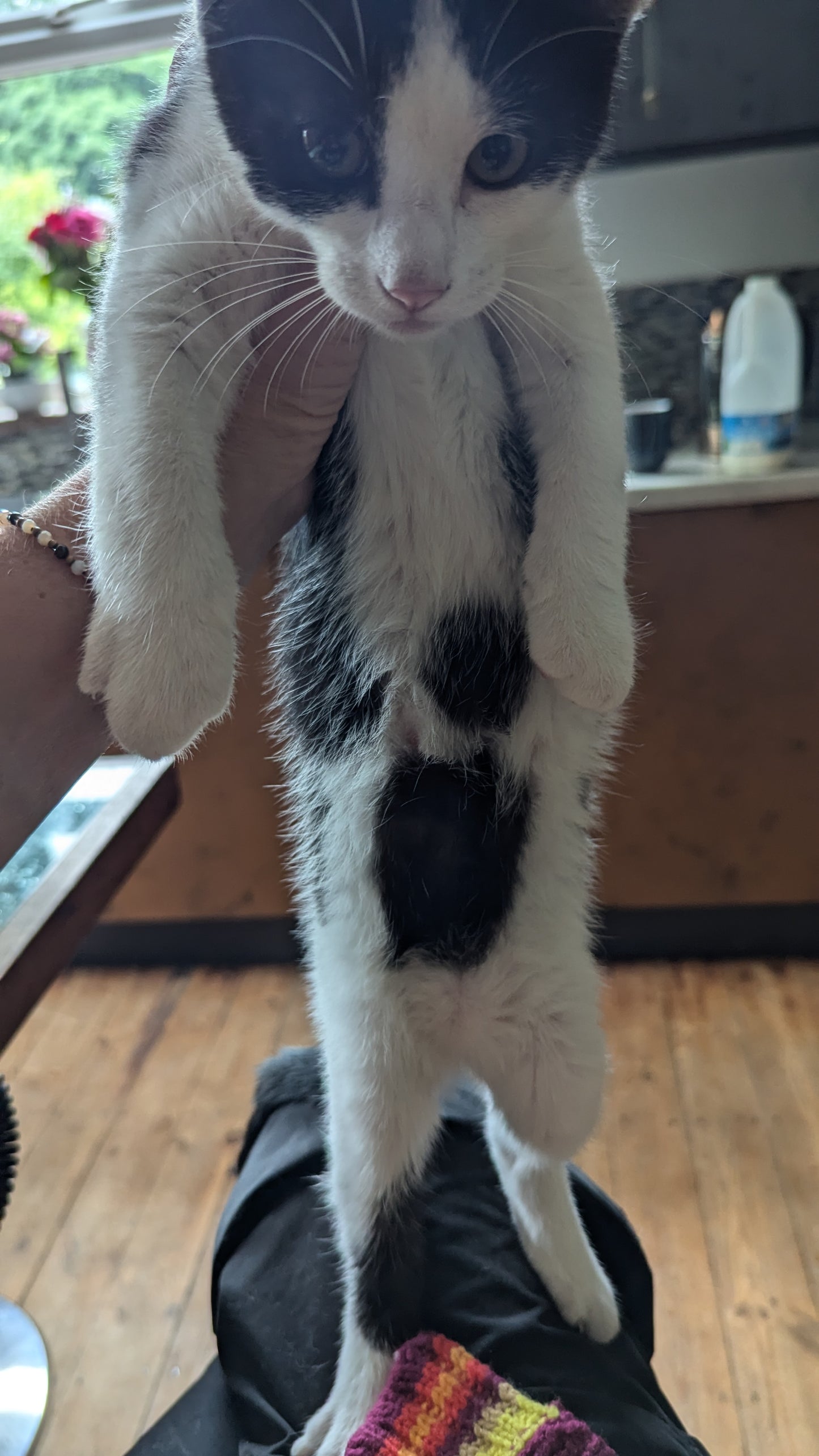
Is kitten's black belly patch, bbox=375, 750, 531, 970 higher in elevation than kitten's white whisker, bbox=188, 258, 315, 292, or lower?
lower

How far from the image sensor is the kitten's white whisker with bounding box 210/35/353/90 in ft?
2.48

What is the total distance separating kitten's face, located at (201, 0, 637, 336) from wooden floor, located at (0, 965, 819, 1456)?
1.67m

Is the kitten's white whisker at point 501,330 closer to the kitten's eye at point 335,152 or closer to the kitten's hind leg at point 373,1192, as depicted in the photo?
the kitten's eye at point 335,152

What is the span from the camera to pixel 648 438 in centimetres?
228

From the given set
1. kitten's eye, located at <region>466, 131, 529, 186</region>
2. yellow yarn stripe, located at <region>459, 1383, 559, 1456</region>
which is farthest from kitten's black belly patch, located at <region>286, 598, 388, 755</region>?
yellow yarn stripe, located at <region>459, 1383, 559, 1456</region>

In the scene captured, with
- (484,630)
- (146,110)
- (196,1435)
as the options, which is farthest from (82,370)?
(196,1435)

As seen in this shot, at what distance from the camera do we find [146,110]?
0.93 meters

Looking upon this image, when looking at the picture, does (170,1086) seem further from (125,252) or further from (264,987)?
(125,252)

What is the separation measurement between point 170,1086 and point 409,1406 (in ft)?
4.97

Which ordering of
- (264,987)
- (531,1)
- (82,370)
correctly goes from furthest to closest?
(82,370) → (264,987) → (531,1)

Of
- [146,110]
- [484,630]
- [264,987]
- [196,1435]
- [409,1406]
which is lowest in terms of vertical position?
[264,987]

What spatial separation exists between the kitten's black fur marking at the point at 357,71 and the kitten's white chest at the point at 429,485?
16cm

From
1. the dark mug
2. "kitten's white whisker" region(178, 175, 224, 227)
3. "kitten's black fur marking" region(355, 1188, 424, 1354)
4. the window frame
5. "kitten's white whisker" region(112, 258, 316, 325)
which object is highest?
the window frame

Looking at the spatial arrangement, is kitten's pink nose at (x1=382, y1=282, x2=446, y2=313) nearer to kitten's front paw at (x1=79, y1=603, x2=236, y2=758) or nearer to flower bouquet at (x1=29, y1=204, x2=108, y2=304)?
kitten's front paw at (x1=79, y1=603, x2=236, y2=758)
